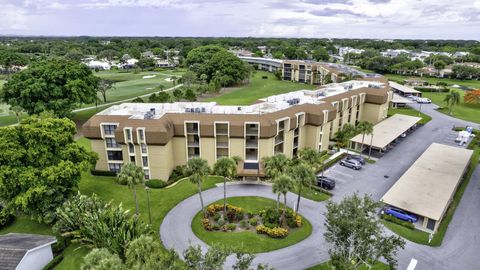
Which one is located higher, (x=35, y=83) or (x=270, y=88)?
(x=35, y=83)

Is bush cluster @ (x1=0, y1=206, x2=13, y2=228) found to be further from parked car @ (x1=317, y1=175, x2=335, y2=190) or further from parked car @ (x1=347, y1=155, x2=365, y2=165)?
parked car @ (x1=347, y1=155, x2=365, y2=165)

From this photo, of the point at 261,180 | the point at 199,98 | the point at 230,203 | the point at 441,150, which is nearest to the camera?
the point at 230,203

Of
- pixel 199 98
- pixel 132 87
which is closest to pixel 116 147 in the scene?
pixel 199 98

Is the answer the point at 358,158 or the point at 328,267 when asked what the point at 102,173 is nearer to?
the point at 328,267

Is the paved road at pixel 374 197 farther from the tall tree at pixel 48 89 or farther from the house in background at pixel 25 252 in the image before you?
the tall tree at pixel 48 89

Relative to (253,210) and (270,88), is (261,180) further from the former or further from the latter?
(270,88)

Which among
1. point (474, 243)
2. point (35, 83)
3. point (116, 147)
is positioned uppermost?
point (35, 83)
